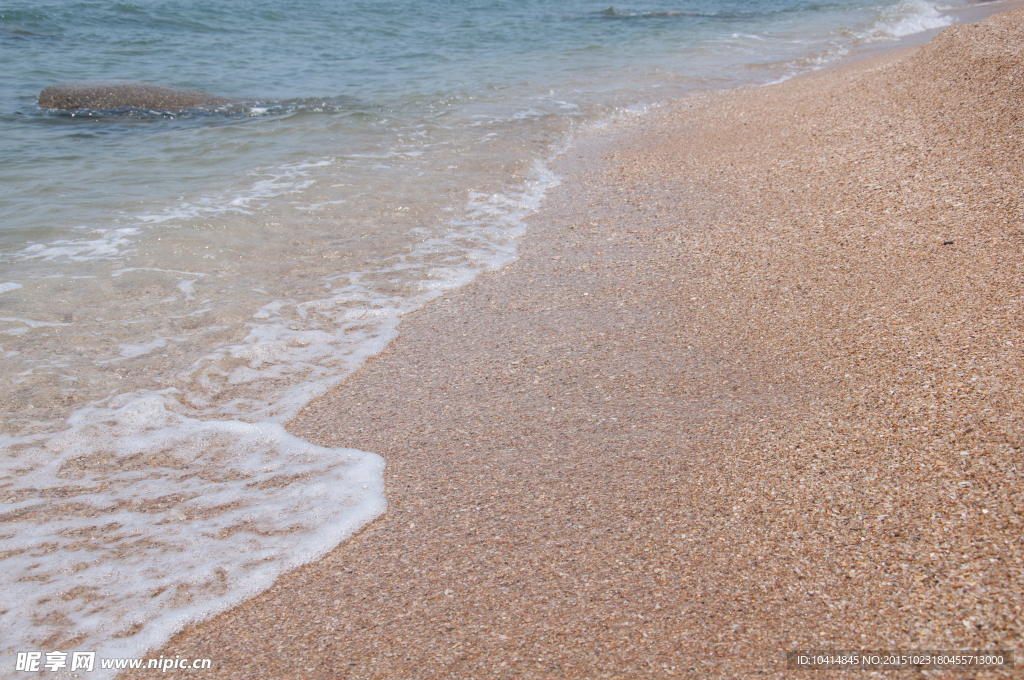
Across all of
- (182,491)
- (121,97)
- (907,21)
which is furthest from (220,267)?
(907,21)

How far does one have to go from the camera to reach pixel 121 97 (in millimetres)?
9062

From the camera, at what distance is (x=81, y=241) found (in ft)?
16.6

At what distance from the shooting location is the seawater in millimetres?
2555

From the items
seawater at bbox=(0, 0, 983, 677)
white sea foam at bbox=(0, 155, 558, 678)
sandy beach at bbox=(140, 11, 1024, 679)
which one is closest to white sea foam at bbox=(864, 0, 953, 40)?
seawater at bbox=(0, 0, 983, 677)

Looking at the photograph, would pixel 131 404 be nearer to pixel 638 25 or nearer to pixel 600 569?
pixel 600 569

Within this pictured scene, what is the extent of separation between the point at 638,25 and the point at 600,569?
52.6 ft

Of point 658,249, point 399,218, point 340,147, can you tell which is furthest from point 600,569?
point 340,147

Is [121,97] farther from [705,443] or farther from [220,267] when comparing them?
[705,443]

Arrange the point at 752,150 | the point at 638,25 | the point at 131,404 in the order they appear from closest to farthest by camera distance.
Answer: the point at 131,404 < the point at 752,150 < the point at 638,25


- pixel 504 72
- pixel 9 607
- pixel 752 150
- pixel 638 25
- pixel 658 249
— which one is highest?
pixel 638 25

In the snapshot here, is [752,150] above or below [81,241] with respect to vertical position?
above

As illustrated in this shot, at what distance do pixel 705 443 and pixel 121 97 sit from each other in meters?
9.26

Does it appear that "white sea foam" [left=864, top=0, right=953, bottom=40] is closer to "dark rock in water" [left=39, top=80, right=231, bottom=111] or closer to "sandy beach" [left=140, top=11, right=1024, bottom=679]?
"sandy beach" [left=140, top=11, right=1024, bottom=679]

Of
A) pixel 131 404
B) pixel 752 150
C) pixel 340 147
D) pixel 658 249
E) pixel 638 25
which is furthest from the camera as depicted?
pixel 638 25
